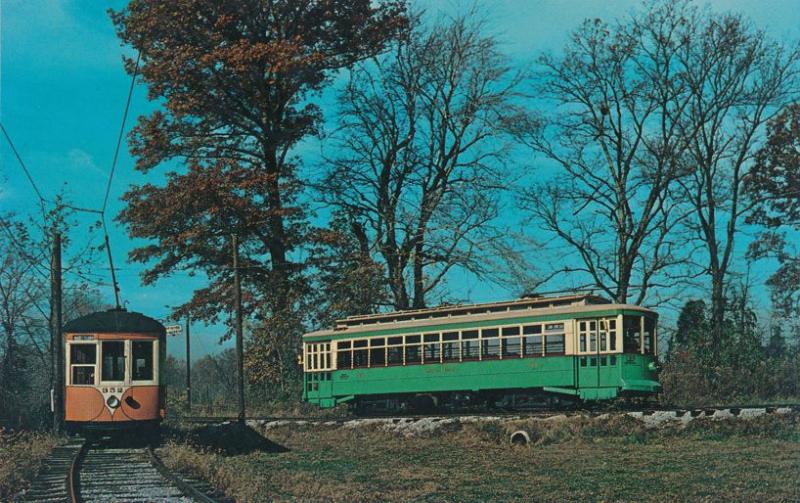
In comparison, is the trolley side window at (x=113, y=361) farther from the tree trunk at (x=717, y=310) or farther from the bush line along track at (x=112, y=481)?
the tree trunk at (x=717, y=310)

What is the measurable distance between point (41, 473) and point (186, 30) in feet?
70.2

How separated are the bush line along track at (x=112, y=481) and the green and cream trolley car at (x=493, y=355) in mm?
8600

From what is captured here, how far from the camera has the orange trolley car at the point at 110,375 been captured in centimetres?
1975

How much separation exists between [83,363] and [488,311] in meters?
9.99

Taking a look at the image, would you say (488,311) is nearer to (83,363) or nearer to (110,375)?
(110,375)

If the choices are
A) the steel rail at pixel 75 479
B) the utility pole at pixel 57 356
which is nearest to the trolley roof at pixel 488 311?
the utility pole at pixel 57 356

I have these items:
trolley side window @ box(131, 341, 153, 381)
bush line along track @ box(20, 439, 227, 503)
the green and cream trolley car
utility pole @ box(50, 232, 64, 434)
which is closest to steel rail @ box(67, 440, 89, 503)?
bush line along track @ box(20, 439, 227, 503)

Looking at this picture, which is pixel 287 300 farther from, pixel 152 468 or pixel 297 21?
pixel 152 468

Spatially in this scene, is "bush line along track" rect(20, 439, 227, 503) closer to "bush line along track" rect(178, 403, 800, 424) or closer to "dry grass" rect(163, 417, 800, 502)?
"dry grass" rect(163, 417, 800, 502)

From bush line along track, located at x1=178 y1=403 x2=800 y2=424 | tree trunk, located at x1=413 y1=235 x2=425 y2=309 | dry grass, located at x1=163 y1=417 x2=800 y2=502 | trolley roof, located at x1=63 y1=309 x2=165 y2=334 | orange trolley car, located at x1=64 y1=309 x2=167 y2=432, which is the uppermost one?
tree trunk, located at x1=413 y1=235 x2=425 y2=309

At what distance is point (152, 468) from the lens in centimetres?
1617

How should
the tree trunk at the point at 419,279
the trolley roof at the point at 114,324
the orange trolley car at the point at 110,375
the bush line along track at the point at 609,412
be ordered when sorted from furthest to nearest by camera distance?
the tree trunk at the point at 419,279 < the bush line along track at the point at 609,412 < the trolley roof at the point at 114,324 < the orange trolley car at the point at 110,375

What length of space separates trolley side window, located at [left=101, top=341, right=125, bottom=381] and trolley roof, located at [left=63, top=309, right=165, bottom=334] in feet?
0.94

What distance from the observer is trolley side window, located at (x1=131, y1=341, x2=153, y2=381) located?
20094mm
